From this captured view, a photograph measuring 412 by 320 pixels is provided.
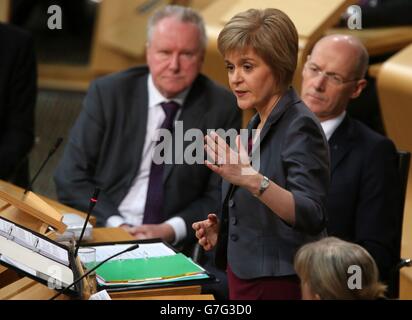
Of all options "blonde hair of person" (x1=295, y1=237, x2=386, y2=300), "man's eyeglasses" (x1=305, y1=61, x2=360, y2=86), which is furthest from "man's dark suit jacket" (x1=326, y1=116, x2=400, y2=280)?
"blonde hair of person" (x1=295, y1=237, x2=386, y2=300)

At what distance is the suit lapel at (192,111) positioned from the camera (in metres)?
3.17

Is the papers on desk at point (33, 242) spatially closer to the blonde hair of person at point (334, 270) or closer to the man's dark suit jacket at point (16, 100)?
the blonde hair of person at point (334, 270)

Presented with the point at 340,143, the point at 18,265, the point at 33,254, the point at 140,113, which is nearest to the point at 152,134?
the point at 140,113

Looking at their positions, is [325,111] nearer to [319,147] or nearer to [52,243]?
[319,147]

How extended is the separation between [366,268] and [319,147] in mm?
299

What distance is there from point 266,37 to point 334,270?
1.76ft

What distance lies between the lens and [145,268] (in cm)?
226

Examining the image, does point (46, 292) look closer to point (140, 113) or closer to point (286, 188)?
point (286, 188)

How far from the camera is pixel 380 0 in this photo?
489 cm

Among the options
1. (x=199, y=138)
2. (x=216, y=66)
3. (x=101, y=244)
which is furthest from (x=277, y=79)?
(x=216, y=66)

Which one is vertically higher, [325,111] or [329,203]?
[325,111]

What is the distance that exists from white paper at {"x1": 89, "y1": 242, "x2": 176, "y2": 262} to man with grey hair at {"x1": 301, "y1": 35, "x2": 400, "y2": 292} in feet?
1.96

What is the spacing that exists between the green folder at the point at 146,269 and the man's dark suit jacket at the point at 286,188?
21 centimetres

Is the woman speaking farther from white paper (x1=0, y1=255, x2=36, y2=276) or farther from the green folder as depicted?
white paper (x1=0, y1=255, x2=36, y2=276)
